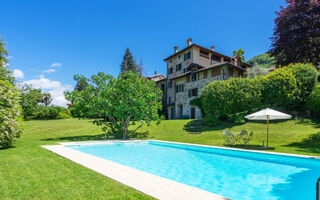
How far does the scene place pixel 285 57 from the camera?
22344 mm

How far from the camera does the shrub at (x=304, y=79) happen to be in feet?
57.0

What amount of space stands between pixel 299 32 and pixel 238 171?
2137 cm

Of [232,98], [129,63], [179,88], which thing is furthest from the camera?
[129,63]

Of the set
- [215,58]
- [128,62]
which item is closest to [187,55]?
[215,58]

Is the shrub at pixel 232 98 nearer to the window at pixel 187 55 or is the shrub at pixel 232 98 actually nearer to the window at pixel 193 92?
the window at pixel 193 92

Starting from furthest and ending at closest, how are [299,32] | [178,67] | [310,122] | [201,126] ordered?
1. [178,67]
2. [299,32]
3. [201,126]
4. [310,122]

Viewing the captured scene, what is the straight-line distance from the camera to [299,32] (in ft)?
69.9

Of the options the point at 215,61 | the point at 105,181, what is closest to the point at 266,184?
the point at 105,181

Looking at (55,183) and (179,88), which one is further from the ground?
(179,88)

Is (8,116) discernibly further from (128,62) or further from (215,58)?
(128,62)

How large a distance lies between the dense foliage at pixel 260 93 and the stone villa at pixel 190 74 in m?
7.58

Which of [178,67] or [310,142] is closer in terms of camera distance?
[310,142]

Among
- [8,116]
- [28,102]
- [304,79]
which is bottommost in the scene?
[8,116]

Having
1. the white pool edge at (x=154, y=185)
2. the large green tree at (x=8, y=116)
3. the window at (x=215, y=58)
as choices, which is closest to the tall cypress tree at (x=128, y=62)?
the window at (x=215, y=58)
